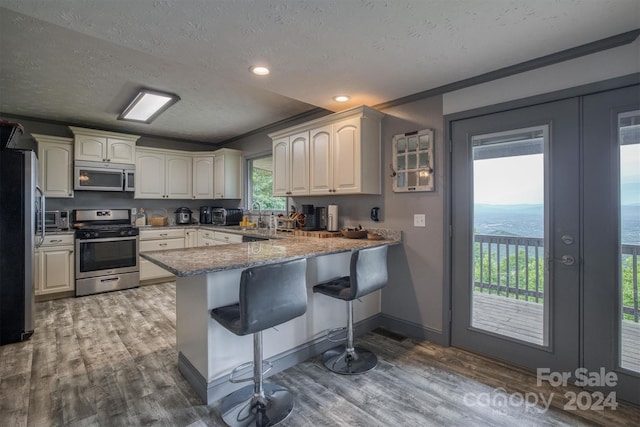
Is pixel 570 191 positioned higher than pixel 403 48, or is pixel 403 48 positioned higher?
pixel 403 48

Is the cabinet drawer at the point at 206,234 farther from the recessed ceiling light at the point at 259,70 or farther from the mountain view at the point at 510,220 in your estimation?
the mountain view at the point at 510,220

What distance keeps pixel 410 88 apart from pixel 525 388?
251cm

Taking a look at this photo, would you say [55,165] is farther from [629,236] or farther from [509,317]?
[629,236]

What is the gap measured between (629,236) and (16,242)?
4.96 metres

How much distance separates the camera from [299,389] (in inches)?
84.5

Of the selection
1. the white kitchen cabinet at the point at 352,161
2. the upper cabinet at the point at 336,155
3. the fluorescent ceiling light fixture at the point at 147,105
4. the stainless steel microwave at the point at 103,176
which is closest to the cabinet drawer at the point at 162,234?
the stainless steel microwave at the point at 103,176

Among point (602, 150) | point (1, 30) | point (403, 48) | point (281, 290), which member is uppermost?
point (1, 30)

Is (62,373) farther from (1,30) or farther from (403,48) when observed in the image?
(403,48)

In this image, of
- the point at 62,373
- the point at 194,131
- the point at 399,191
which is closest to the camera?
the point at 62,373

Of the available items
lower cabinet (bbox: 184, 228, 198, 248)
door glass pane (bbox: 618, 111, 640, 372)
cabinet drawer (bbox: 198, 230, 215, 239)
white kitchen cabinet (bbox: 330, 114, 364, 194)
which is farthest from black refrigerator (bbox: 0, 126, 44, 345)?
door glass pane (bbox: 618, 111, 640, 372)

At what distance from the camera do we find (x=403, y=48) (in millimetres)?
2109

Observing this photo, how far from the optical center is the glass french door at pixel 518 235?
7.28 ft

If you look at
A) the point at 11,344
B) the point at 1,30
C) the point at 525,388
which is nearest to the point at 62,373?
Answer: the point at 11,344

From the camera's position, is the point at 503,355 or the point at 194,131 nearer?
the point at 503,355
